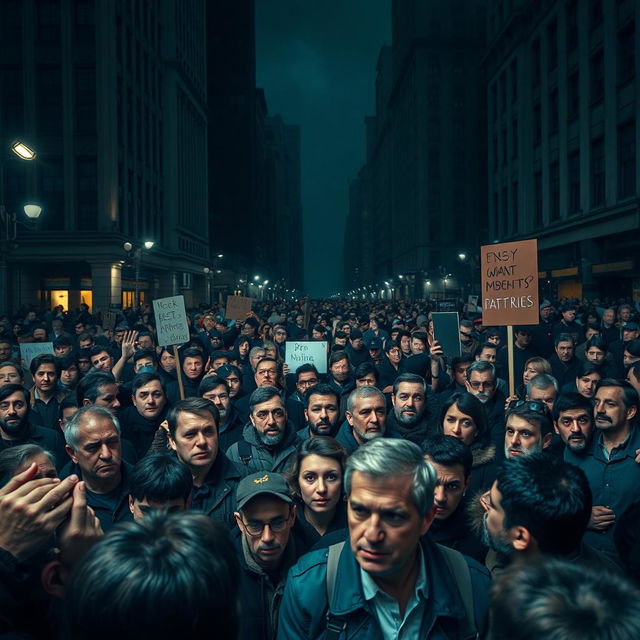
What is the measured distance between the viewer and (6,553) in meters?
2.39

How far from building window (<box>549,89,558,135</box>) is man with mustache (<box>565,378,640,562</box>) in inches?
1518

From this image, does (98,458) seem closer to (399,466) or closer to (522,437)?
(399,466)

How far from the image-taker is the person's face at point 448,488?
4211 millimetres

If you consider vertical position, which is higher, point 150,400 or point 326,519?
point 150,400

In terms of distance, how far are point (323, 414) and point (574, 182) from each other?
3544 cm

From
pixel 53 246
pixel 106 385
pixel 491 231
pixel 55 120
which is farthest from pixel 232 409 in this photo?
pixel 491 231

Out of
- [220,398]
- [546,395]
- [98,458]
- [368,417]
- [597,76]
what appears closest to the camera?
[98,458]

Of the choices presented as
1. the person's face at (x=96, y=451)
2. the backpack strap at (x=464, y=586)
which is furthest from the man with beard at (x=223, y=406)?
the backpack strap at (x=464, y=586)

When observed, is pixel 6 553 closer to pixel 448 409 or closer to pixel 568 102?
pixel 448 409

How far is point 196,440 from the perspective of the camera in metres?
5.06

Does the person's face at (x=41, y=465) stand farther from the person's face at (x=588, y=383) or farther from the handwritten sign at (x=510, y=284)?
the handwritten sign at (x=510, y=284)

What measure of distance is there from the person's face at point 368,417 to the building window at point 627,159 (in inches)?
1090

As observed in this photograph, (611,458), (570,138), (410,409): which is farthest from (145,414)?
(570,138)

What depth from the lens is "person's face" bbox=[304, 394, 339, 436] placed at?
6.55 metres
